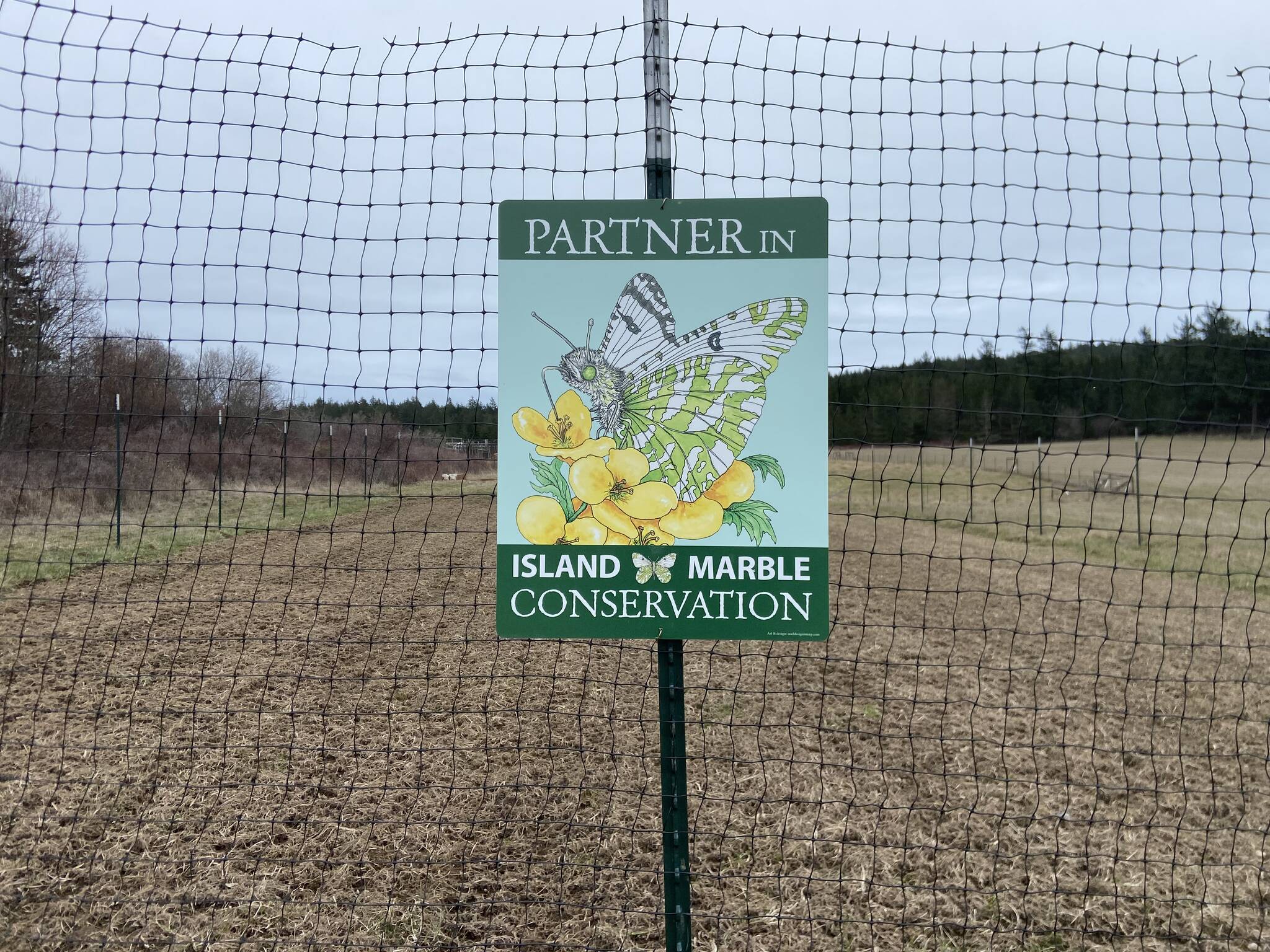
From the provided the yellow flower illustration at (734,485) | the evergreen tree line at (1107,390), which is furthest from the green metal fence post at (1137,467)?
the yellow flower illustration at (734,485)

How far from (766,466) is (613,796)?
7.17 feet

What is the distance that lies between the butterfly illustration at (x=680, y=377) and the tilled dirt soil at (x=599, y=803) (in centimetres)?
67


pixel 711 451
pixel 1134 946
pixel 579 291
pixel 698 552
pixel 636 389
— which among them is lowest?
pixel 1134 946

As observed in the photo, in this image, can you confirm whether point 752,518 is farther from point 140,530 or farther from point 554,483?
point 140,530

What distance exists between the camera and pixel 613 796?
145 inches

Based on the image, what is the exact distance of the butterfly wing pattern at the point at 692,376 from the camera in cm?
214

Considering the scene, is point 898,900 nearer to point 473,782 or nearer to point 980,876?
point 980,876

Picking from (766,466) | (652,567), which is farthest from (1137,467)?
(652,567)

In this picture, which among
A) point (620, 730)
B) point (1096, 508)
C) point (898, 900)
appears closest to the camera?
point (898, 900)

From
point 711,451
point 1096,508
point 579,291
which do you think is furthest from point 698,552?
point 1096,508

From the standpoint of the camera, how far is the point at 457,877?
3002mm

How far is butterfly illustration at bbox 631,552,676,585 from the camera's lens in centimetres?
218

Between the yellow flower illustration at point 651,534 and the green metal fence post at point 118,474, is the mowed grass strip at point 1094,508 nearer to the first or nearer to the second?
the yellow flower illustration at point 651,534

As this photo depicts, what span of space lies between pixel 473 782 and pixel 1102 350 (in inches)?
134
